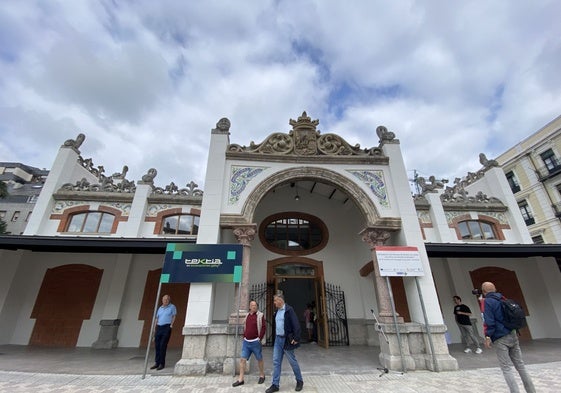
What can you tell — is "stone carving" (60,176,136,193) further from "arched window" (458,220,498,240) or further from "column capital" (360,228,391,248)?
"arched window" (458,220,498,240)

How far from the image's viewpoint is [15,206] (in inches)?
1108

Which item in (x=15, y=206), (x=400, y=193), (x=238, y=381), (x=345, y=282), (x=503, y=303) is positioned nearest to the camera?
(x=503, y=303)

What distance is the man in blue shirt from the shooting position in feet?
18.6

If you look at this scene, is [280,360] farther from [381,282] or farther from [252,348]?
[381,282]

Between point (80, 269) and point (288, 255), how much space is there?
26.2 feet

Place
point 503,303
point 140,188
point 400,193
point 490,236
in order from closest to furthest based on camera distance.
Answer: point 503,303, point 400,193, point 140,188, point 490,236

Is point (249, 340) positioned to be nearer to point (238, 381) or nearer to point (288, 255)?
point (238, 381)

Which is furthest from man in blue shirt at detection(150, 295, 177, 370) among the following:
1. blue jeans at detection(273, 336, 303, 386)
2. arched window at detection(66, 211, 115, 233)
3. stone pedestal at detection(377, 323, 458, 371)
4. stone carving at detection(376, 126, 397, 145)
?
stone carving at detection(376, 126, 397, 145)

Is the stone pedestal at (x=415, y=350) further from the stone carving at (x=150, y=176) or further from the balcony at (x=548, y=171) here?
the balcony at (x=548, y=171)

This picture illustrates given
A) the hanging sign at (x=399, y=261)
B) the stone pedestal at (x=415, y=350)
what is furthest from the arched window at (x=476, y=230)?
the stone pedestal at (x=415, y=350)

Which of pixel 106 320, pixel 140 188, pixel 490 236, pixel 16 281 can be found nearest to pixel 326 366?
pixel 106 320

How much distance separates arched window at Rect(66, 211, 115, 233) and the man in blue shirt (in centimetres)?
566

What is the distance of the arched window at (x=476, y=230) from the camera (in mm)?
10977

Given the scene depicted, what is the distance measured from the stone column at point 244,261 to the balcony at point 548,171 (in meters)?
22.6
